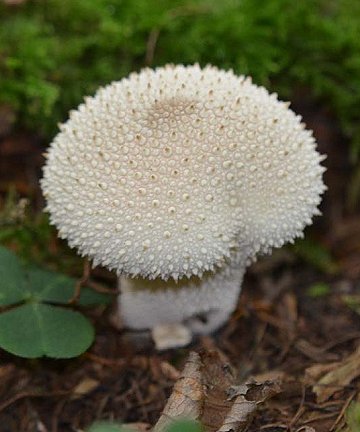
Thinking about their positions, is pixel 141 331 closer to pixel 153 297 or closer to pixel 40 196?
pixel 153 297

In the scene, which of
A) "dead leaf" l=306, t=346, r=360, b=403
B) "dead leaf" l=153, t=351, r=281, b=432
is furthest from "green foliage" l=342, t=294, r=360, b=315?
"dead leaf" l=153, t=351, r=281, b=432

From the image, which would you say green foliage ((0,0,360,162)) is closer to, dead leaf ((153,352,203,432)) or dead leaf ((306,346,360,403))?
dead leaf ((306,346,360,403))

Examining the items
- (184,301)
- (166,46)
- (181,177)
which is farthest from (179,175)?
(166,46)

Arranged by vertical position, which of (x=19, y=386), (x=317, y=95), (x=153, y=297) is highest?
(x=317, y=95)

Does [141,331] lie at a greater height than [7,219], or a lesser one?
lesser

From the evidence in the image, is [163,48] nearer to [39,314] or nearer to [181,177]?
[181,177]

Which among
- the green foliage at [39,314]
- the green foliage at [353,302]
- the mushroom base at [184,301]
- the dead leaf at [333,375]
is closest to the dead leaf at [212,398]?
the dead leaf at [333,375]

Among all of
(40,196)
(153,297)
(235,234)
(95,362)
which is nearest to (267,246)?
(235,234)
